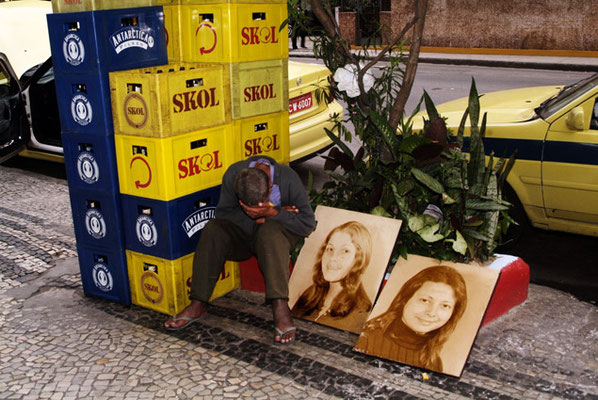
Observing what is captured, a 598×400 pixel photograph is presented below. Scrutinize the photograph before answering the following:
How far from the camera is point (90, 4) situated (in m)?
4.33

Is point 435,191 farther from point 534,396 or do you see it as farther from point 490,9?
point 490,9

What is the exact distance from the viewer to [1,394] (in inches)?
150

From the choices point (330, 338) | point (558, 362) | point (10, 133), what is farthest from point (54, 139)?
point (558, 362)

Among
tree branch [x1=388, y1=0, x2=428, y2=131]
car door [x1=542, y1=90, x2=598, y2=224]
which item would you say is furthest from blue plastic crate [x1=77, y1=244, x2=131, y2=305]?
car door [x1=542, y1=90, x2=598, y2=224]

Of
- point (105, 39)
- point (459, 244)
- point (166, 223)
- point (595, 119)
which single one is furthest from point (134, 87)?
point (595, 119)

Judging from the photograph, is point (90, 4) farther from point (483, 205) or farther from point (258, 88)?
point (483, 205)

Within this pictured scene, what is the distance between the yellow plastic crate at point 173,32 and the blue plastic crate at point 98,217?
110 centimetres

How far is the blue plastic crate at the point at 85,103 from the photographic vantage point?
4457 millimetres

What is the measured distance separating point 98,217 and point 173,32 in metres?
1.43

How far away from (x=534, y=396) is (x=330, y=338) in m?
1.29

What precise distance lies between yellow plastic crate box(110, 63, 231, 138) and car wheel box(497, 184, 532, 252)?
2.57 m

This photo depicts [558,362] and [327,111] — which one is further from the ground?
[327,111]

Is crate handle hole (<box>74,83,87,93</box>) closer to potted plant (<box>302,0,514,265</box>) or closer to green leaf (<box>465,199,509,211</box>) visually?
potted plant (<box>302,0,514,265</box>)

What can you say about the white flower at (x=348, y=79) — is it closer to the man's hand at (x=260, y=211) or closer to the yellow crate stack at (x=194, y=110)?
the yellow crate stack at (x=194, y=110)
